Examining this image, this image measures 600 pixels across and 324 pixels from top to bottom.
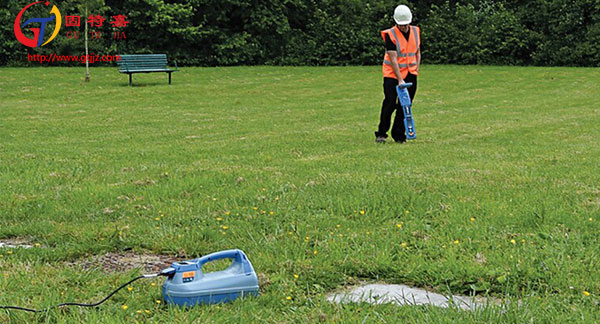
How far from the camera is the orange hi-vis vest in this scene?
9148 mm

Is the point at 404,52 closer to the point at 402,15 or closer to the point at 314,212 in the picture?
the point at 402,15

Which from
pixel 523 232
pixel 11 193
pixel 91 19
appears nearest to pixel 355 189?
pixel 523 232

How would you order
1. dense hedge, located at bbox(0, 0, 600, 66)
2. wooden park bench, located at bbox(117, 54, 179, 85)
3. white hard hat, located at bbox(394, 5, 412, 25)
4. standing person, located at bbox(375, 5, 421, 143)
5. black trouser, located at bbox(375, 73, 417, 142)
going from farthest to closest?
1. dense hedge, located at bbox(0, 0, 600, 66)
2. wooden park bench, located at bbox(117, 54, 179, 85)
3. black trouser, located at bbox(375, 73, 417, 142)
4. standing person, located at bbox(375, 5, 421, 143)
5. white hard hat, located at bbox(394, 5, 412, 25)

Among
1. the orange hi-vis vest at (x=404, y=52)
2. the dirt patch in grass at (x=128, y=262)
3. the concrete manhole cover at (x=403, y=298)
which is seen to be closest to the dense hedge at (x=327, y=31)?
the orange hi-vis vest at (x=404, y=52)

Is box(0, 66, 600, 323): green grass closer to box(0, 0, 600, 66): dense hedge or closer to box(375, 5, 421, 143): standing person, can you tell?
box(375, 5, 421, 143): standing person

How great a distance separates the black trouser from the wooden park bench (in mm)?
13731

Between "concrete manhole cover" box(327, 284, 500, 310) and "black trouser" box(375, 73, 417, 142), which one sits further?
"black trouser" box(375, 73, 417, 142)

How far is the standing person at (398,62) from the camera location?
9.06 meters

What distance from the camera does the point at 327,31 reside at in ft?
112

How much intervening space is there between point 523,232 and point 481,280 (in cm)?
96

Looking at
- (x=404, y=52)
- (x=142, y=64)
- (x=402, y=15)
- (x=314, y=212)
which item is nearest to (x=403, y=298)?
(x=314, y=212)

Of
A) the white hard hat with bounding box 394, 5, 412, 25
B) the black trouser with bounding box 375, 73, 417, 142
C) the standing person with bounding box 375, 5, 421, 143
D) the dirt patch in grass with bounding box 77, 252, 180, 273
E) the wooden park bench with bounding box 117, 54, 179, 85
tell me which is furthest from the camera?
the wooden park bench with bounding box 117, 54, 179, 85

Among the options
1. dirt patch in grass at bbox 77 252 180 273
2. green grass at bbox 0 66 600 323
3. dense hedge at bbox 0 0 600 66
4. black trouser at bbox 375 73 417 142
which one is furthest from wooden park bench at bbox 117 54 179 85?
dirt patch in grass at bbox 77 252 180 273

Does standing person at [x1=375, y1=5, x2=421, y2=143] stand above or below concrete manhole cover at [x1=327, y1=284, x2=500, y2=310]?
above
